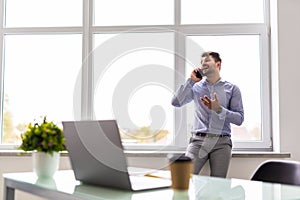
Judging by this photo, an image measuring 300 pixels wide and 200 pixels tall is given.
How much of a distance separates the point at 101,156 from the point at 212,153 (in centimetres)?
170

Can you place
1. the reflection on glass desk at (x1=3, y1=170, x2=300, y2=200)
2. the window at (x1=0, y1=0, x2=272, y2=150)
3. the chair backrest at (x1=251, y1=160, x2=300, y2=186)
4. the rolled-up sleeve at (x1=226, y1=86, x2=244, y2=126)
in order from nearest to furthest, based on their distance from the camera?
the reflection on glass desk at (x1=3, y1=170, x2=300, y2=200) < the chair backrest at (x1=251, y1=160, x2=300, y2=186) < the rolled-up sleeve at (x1=226, y1=86, x2=244, y2=126) < the window at (x1=0, y1=0, x2=272, y2=150)

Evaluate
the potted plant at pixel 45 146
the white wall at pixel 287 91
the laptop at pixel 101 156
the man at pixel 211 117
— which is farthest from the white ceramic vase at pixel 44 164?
the white wall at pixel 287 91

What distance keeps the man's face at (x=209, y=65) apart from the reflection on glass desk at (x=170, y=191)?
1.51 meters

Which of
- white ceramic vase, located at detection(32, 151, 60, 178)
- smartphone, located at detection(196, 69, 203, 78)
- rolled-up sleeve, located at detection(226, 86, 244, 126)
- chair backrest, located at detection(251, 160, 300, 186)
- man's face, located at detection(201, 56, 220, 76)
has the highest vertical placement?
man's face, located at detection(201, 56, 220, 76)

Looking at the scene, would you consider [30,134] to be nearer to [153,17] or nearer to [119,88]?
[119,88]

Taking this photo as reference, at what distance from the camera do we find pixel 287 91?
9.93 feet

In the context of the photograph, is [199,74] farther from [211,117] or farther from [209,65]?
[211,117]

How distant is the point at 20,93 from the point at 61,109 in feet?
1.35

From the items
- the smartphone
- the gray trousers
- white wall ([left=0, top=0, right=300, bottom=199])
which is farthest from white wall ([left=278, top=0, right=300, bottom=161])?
the smartphone

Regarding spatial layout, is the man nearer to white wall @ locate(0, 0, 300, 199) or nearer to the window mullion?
white wall @ locate(0, 0, 300, 199)

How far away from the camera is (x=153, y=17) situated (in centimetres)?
344

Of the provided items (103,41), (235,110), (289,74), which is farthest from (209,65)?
(103,41)

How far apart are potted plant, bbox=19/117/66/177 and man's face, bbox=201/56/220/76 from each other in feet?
5.31

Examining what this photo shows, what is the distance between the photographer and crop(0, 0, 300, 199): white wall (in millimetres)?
3006
